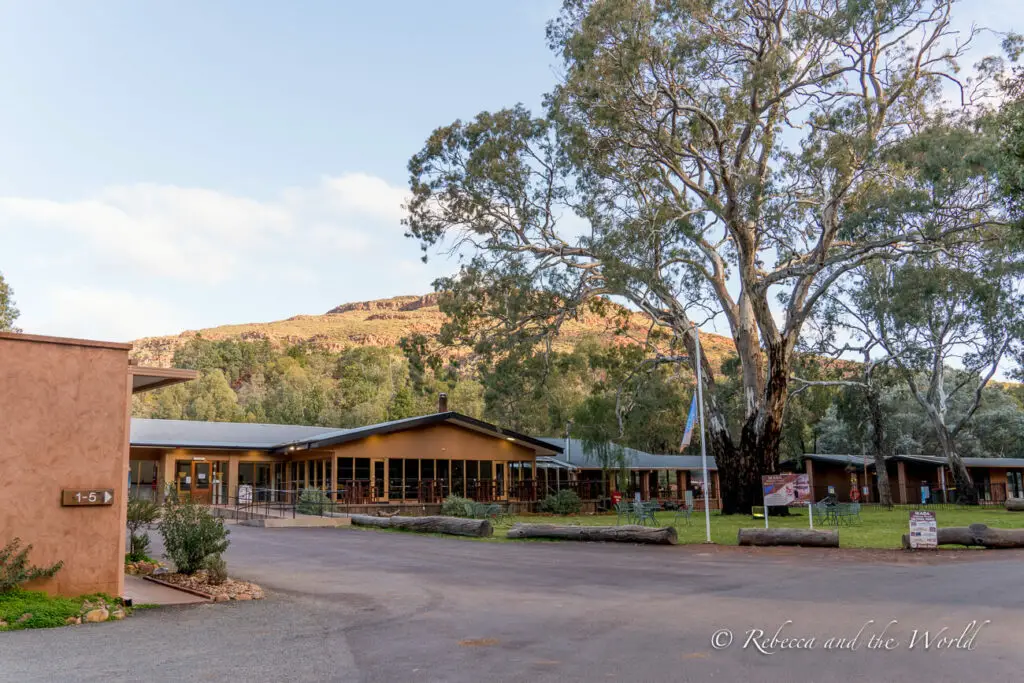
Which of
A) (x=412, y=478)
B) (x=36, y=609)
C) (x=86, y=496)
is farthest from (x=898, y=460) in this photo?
(x=36, y=609)

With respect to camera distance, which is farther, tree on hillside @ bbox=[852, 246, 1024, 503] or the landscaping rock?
tree on hillside @ bbox=[852, 246, 1024, 503]

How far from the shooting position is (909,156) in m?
21.1

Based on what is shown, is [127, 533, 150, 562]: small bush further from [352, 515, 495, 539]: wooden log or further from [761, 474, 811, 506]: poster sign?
[761, 474, 811, 506]: poster sign

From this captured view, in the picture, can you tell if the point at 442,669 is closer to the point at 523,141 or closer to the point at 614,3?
the point at 614,3

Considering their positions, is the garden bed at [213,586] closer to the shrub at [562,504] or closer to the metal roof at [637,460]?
the shrub at [562,504]

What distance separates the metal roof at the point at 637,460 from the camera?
128ft

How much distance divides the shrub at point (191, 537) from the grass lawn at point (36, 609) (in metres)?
2.17

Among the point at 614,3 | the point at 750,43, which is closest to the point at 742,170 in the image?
the point at 750,43

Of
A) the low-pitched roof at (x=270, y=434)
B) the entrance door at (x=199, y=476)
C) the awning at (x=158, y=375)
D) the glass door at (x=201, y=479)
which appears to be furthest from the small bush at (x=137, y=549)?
the glass door at (x=201, y=479)

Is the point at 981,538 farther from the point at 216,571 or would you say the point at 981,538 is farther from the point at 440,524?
the point at 216,571

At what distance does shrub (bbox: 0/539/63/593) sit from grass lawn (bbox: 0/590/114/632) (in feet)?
0.37

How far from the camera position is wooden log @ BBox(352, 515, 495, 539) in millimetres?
20469

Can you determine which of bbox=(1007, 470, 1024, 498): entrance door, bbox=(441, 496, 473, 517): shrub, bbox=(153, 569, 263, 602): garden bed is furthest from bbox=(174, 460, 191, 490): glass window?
bbox=(1007, 470, 1024, 498): entrance door

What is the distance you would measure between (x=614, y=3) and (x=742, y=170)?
20.7 ft
